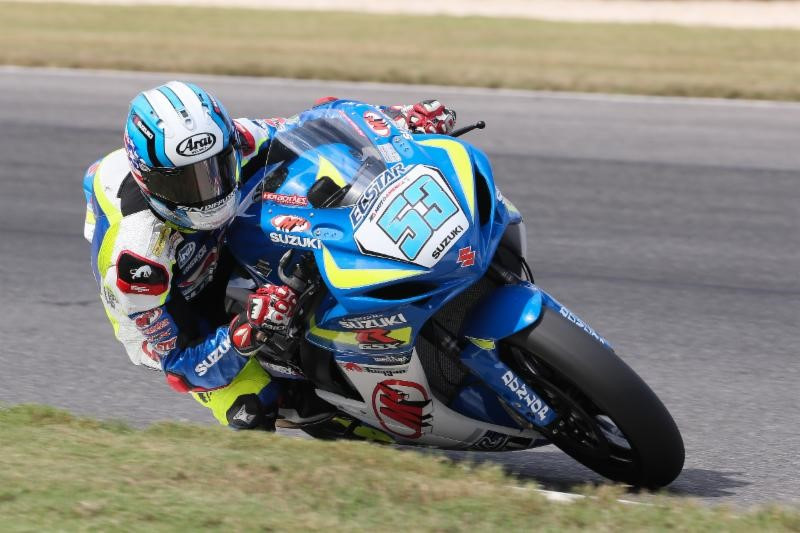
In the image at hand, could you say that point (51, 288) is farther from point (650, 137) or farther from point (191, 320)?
point (650, 137)

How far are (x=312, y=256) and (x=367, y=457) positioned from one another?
707mm

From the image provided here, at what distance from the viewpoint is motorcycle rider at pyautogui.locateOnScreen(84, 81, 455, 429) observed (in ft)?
13.9

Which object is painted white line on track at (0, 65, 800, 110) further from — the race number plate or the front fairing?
the race number plate

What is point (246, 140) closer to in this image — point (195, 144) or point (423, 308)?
point (195, 144)

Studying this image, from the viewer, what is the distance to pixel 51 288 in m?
7.43

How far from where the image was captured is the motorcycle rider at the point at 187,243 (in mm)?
4246

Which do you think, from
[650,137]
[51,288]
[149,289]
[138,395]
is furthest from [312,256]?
[650,137]

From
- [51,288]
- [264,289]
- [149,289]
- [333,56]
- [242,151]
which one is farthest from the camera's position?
[333,56]

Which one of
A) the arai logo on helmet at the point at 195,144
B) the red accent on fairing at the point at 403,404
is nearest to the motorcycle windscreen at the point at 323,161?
the arai logo on helmet at the point at 195,144

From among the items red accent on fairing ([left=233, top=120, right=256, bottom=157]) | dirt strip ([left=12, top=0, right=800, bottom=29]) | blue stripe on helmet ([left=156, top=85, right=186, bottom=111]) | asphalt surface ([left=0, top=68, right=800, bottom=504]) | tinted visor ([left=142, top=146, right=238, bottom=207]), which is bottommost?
dirt strip ([left=12, top=0, right=800, bottom=29])

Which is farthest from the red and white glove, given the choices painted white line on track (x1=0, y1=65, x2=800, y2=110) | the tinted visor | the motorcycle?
painted white line on track (x1=0, y1=65, x2=800, y2=110)

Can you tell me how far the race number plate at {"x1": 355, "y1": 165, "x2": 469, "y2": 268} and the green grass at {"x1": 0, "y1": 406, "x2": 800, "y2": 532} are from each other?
73 centimetres

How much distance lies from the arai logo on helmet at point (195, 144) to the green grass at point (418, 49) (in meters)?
8.77

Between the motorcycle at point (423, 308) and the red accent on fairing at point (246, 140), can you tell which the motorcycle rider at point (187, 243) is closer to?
the red accent on fairing at point (246, 140)
